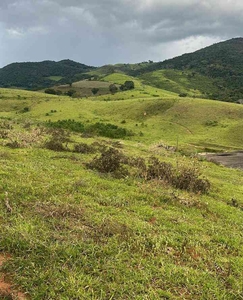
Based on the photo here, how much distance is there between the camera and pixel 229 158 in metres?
35.2

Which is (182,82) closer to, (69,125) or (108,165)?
(69,125)

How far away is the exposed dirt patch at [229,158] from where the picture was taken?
3181 cm

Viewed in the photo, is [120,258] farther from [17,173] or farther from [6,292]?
[17,173]

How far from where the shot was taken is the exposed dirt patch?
1252 inches

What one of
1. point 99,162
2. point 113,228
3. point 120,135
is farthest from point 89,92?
point 113,228

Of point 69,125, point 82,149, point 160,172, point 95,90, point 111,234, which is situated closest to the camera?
point 111,234

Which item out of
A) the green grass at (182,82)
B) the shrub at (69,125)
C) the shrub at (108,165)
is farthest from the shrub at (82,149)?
the green grass at (182,82)

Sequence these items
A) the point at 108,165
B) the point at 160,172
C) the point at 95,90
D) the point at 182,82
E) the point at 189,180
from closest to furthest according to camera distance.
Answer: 1. the point at 189,180
2. the point at 160,172
3. the point at 108,165
4. the point at 95,90
5. the point at 182,82

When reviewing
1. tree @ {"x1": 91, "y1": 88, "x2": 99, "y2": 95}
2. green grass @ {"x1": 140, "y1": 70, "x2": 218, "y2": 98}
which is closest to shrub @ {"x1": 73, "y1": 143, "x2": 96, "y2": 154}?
tree @ {"x1": 91, "y1": 88, "x2": 99, "y2": 95}

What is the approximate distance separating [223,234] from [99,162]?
6606mm

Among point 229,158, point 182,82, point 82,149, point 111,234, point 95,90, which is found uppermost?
point 182,82

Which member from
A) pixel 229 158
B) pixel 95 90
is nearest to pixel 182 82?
pixel 95 90

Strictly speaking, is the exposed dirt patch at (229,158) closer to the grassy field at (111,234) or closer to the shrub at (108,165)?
the grassy field at (111,234)

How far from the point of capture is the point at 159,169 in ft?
43.5
